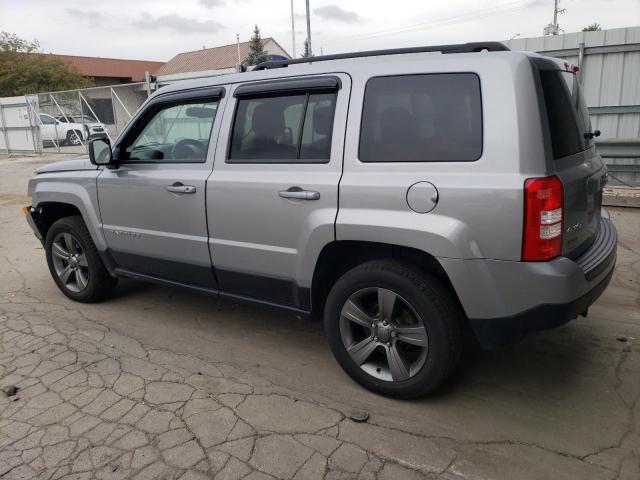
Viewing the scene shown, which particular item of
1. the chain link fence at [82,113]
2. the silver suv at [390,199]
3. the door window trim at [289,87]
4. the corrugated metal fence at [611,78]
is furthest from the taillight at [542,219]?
the chain link fence at [82,113]

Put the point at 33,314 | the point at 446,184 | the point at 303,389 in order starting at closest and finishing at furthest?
the point at 446,184 < the point at 303,389 < the point at 33,314

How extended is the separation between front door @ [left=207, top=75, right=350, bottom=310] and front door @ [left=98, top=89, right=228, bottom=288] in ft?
0.55

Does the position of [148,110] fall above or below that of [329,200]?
above

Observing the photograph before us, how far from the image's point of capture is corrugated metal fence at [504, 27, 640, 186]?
27.6 ft

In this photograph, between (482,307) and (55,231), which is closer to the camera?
(482,307)

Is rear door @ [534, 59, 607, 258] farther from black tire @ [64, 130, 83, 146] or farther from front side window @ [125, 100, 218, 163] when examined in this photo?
black tire @ [64, 130, 83, 146]

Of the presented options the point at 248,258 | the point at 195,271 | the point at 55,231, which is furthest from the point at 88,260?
the point at 248,258

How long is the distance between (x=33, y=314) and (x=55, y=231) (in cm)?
76

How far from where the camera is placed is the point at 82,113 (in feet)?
59.2

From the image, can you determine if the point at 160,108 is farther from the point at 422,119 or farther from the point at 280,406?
the point at 280,406

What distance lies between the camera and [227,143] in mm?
3662

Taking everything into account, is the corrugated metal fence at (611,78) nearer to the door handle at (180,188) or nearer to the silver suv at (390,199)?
the silver suv at (390,199)

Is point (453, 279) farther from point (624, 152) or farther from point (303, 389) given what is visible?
point (624, 152)

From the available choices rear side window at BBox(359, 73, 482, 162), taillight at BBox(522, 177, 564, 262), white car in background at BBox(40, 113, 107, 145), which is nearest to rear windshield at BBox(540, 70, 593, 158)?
taillight at BBox(522, 177, 564, 262)
